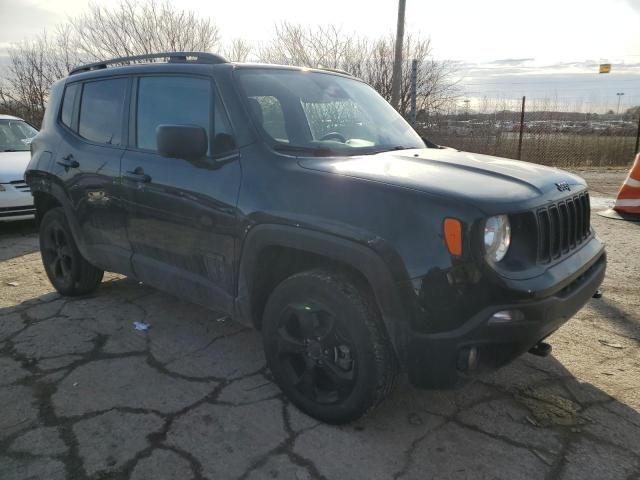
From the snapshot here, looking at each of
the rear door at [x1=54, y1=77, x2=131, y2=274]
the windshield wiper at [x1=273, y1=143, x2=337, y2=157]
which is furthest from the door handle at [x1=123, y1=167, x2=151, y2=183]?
the windshield wiper at [x1=273, y1=143, x2=337, y2=157]

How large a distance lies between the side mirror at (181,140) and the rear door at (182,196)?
13 cm

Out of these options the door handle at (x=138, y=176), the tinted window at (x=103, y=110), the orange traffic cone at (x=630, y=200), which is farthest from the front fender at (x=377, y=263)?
the orange traffic cone at (x=630, y=200)

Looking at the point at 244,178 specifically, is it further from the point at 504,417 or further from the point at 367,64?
the point at 367,64

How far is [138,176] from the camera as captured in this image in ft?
11.1

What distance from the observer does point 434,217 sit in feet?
7.07

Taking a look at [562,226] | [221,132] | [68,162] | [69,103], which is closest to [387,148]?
[221,132]

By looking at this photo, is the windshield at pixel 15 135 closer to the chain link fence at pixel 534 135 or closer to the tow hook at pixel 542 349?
the tow hook at pixel 542 349

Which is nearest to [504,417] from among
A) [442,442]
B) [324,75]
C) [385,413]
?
[442,442]

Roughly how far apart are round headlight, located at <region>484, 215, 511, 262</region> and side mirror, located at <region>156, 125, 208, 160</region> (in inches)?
64.3

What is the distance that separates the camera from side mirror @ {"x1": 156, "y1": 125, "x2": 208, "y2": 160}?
2.76 meters

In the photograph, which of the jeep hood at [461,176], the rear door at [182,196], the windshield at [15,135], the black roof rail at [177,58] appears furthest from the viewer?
the windshield at [15,135]

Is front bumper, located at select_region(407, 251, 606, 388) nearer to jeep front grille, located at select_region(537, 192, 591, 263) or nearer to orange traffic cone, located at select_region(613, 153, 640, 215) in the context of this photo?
jeep front grille, located at select_region(537, 192, 591, 263)

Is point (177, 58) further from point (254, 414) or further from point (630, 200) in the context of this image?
point (630, 200)

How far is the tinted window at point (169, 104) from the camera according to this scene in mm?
3119
